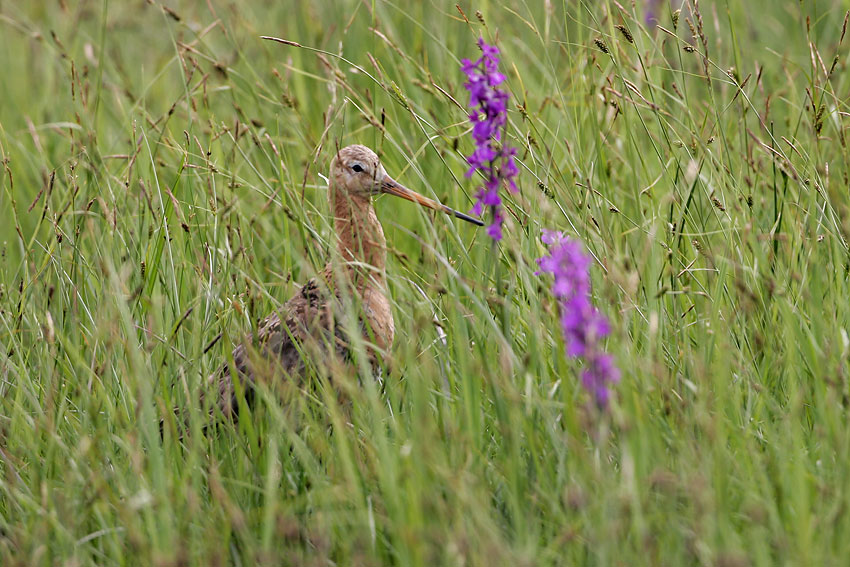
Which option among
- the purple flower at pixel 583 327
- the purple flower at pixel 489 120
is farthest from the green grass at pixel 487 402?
the purple flower at pixel 489 120

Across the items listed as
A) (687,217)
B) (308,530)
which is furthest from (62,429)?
(687,217)

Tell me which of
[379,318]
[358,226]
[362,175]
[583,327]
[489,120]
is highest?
[489,120]

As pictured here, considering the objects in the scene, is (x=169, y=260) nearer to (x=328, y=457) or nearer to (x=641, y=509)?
(x=328, y=457)

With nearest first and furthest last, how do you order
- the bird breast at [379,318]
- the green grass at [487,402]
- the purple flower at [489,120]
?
the green grass at [487,402], the purple flower at [489,120], the bird breast at [379,318]

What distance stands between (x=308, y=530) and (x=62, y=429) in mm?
928

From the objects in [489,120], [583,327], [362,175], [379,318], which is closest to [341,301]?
[379,318]

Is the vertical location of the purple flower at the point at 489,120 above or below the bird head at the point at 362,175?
above

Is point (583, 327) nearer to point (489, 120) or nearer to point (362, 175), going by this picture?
point (489, 120)

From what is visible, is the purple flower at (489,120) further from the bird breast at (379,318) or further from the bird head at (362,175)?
the bird head at (362,175)

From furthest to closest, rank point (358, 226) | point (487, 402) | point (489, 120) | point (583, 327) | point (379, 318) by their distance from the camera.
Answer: point (358, 226) → point (379, 318) → point (487, 402) → point (489, 120) → point (583, 327)

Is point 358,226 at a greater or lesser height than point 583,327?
lesser

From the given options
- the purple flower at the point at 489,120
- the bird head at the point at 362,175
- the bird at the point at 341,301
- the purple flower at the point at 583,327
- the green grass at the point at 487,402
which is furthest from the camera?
the bird head at the point at 362,175

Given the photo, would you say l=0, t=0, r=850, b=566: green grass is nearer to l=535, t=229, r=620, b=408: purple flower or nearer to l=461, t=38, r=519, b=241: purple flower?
l=535, t=229, r=620, b=408: purple flower

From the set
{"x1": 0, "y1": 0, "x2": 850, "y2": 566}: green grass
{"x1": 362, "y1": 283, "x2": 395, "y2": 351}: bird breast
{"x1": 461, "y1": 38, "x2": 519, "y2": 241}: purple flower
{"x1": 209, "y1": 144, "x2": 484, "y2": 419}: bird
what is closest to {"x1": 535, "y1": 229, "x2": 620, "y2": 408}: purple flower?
{"x1": 0, "y1": 0, "x2": 850, "y2": 566}: green grass
